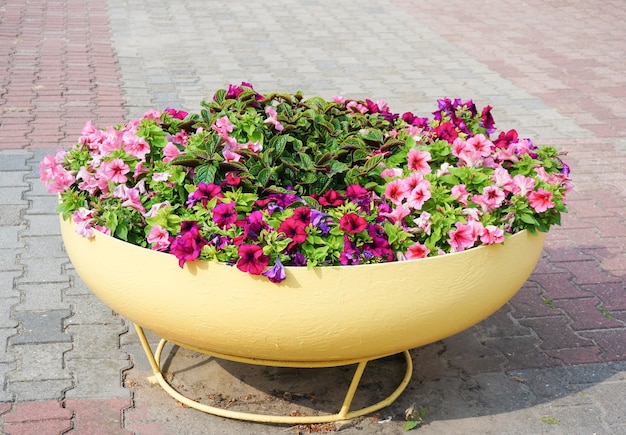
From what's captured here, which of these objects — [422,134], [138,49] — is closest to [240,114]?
[422,134]

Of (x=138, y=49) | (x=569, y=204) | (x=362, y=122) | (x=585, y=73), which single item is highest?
(x=362, y=122)

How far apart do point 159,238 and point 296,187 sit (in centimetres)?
55

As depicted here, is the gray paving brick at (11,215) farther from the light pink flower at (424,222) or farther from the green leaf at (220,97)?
the light pink flower at (424,222)

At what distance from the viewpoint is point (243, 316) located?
107 inches

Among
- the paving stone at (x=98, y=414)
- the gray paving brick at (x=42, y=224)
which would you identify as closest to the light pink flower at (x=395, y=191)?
the paving stone at (x=98, y=414)

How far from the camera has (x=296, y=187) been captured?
3.08m

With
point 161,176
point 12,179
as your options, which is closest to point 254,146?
point 161,176

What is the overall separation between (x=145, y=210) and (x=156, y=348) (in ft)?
2.94

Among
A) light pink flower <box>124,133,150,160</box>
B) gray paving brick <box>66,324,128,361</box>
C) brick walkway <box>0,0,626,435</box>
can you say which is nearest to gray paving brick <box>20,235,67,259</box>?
brick walkway <box>0,0,626,435</box>

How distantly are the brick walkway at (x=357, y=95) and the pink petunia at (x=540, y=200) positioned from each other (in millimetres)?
831

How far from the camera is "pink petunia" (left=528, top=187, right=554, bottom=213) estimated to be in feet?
9.87

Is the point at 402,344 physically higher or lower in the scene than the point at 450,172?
lower

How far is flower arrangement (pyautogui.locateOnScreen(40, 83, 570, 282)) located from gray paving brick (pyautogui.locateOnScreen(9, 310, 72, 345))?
2.67 feet

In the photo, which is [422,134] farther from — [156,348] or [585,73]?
[585,73]
